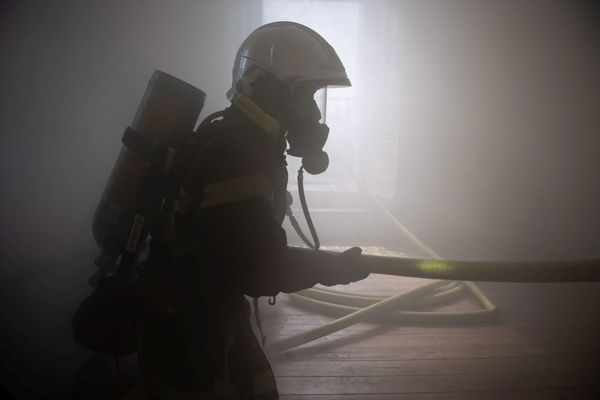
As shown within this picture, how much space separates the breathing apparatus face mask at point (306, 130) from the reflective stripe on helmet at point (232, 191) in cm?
32

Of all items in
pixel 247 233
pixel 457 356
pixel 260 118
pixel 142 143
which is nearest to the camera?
pixel 247 233

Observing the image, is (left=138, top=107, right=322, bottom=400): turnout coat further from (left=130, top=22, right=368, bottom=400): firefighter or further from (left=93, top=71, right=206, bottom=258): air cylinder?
(left=93, top=71, right=206, bottom=258): air cylinder

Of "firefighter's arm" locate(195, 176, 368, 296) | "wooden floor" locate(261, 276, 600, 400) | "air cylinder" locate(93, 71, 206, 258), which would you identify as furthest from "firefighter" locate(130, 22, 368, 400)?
"wooden floor" locate(261, 276, 600, 400)

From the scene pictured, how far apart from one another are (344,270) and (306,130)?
1.49 ft

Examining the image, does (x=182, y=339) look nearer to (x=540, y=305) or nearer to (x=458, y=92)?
(x=540, y=305)

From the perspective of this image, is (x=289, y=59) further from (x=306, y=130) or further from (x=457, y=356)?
(x=457, y=356)

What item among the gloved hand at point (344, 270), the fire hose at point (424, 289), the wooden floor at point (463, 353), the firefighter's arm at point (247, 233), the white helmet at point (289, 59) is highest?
the white helmet at point (289, 59)

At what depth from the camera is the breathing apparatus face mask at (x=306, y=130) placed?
1.19 metres

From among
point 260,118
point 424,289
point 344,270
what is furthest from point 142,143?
point 424,289

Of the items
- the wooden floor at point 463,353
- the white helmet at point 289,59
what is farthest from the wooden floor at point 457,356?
the white helmet at point 289,59

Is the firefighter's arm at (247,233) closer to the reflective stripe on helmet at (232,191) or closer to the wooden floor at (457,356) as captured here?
the reflective stripe on helmet at (232,191)

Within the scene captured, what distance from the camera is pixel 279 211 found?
3.77 feet

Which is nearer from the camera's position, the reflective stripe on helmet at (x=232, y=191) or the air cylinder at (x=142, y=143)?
the reflective stripe on helmet at (x=232, y=191)

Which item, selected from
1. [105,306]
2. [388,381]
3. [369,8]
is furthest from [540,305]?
[369,8]
